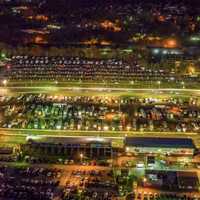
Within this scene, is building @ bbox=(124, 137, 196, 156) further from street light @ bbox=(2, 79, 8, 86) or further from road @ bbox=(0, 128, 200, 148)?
street light @ bbox=(2, 79, 8, 86)

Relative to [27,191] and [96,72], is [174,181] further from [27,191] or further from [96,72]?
[96,72]

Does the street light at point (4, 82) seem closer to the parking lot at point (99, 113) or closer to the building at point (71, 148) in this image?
the parking lot at point (99, 113)

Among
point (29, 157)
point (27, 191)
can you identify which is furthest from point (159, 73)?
point (27, 191)

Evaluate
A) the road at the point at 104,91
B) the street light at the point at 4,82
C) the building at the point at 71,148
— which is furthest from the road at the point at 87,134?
the street light at the point at 4,82

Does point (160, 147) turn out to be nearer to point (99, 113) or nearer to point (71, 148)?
point (71, 148)

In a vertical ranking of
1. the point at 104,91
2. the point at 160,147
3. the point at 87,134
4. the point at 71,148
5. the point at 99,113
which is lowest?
the point at 71,148

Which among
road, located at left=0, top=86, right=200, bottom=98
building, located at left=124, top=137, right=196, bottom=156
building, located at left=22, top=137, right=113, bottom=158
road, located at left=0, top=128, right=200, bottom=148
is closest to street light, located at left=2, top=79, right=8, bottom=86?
road, located at left=0, top=86, right=200, bottom=98

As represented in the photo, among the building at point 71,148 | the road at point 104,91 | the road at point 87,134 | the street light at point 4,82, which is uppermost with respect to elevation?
the street light at point 4,82

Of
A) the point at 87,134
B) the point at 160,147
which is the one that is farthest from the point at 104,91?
the point at 160,147
